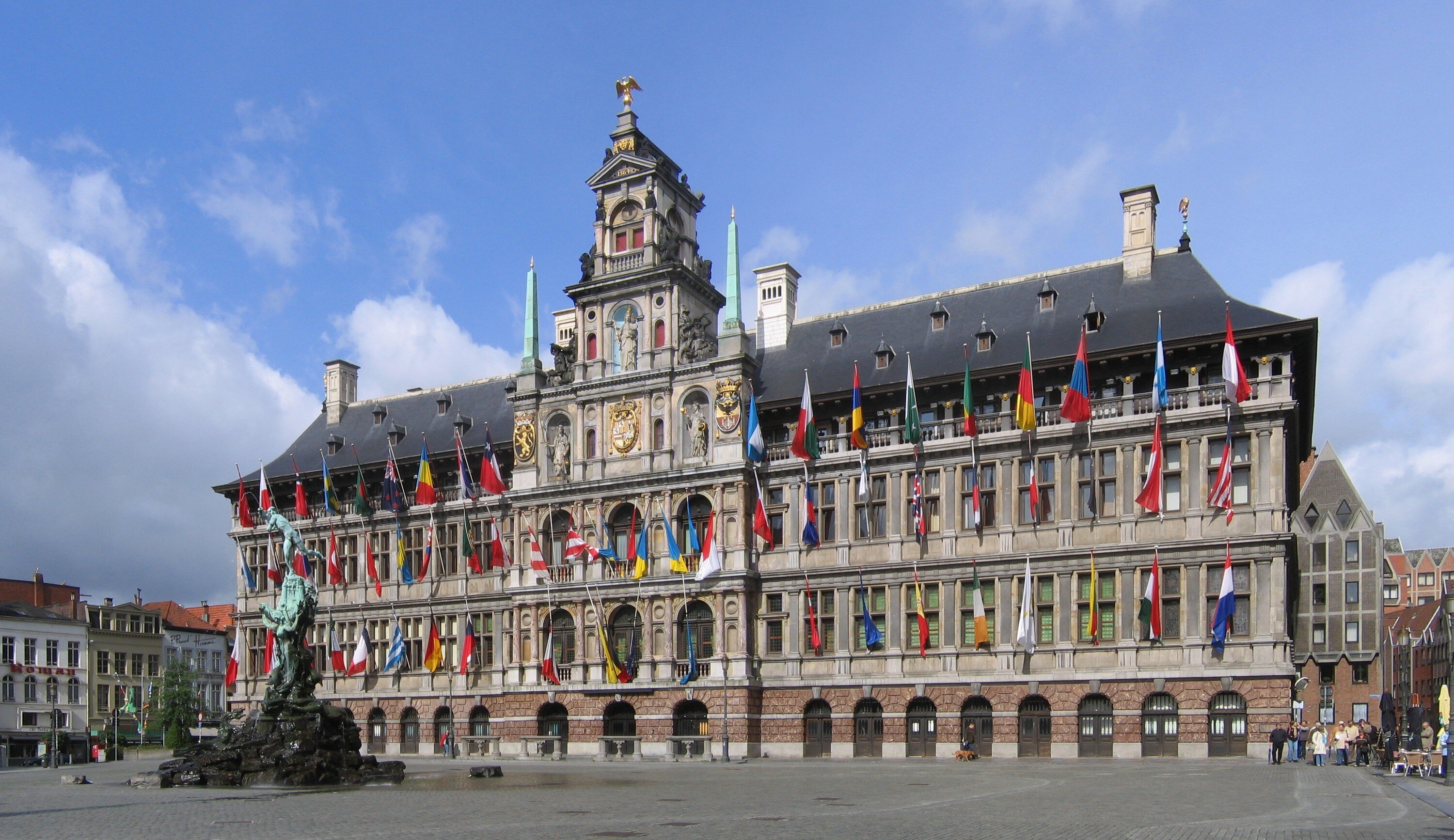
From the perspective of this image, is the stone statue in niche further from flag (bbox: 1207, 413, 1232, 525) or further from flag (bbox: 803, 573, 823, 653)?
flag (bbox: 1207, 413, 1232, 525)

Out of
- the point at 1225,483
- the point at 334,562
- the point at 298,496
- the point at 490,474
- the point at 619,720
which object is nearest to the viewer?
the point at 1225,483

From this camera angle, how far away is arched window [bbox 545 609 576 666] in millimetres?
60000

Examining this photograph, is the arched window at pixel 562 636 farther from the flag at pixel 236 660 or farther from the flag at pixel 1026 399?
the flag at pixel 1026 399

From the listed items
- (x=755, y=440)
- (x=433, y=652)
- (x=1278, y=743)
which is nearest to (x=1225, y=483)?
(x=1278, y=743)

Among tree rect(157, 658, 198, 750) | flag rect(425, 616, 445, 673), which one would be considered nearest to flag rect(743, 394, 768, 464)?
flag rect(425, 616, 445, 673)

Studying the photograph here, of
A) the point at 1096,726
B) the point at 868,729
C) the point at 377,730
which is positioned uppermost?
the point at 1096,726

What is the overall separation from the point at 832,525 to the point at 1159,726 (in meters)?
15.0

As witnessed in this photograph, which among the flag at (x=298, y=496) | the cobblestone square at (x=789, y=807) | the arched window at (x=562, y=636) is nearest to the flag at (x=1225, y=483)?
the cobblestone square at (x=789, y=807)

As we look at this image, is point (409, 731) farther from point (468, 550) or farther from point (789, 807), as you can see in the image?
point (789, 807)

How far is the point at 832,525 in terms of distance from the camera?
55250 millimetres

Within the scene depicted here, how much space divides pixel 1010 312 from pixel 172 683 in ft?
219

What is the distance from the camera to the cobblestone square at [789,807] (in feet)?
70.9

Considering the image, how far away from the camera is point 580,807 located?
26.9 metres

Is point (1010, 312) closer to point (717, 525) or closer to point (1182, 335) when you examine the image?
point (1182, 335)
